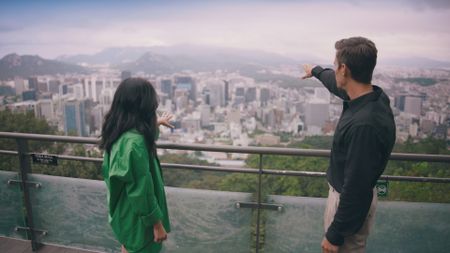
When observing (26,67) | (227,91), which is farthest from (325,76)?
(26,67)

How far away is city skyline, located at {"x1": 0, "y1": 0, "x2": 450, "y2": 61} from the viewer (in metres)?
56.9

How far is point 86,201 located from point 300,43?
64.2 m

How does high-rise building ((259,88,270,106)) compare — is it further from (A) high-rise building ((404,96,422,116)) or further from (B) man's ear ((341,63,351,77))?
(B) man's ear ((341,63,351,77))

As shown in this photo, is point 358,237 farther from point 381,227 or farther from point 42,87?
point 42,87

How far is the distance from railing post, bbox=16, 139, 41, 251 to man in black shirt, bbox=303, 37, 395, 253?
2.35 metres

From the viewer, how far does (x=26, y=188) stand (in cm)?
275

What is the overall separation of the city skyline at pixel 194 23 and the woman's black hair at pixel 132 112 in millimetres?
53857

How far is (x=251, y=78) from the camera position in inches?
1946

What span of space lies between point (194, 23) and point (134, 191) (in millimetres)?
83801

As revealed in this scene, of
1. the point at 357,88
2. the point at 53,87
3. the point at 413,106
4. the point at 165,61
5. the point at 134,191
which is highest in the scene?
the point at 165,61

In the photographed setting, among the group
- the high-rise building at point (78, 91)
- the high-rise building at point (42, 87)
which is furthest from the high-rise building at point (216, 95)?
the high-rise building at point (42, 87)

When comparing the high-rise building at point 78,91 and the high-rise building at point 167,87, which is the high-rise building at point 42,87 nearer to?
the high-rise building at point 78,91

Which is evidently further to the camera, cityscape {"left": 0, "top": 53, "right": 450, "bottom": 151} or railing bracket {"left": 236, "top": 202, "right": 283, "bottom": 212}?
cityscape {"left": 0, "top": 53, "right": 450, "bottom": 151}

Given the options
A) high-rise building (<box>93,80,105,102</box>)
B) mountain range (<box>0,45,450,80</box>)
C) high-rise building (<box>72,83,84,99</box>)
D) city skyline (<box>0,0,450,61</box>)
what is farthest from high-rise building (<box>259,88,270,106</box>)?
high-rise building (<box>72,83,84,99</box>)
